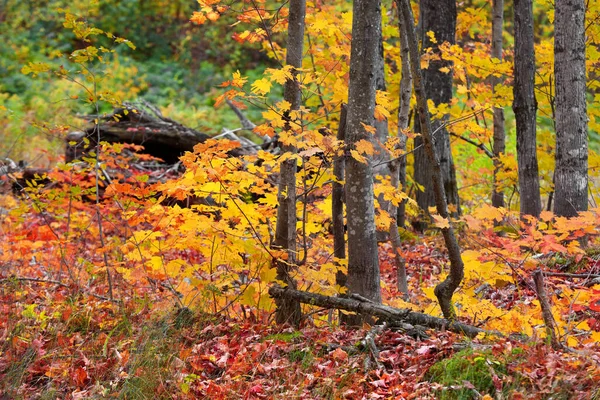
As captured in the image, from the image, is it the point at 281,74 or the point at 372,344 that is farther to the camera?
the point at 281,74

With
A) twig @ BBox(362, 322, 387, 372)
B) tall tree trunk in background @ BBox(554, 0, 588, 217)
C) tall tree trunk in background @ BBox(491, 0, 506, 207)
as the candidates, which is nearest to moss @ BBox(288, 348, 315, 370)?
twig @ BBox(362, 322, 387, 372)

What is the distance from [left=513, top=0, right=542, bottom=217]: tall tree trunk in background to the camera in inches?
273

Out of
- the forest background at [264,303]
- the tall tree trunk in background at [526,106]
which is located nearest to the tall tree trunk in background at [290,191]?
the forest background at [264,303]

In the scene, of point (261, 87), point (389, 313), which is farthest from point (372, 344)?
point (261, 87)

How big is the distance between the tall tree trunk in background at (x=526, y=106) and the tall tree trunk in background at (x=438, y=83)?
142 centimetres

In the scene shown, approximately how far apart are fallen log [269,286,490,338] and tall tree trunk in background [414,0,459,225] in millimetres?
4459

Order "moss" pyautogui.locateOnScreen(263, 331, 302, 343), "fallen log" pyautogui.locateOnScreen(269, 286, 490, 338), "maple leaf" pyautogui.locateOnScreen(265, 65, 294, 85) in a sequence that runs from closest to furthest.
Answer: "fallen log" pyautogui.locateOnScreen(269, 286, 490, 338) < "moss" pyautogui.locateOnScreen(263, 331, 302, 343) < "maple leaf" pyautogui.locateOnScreen(265, 65, 294, 85)

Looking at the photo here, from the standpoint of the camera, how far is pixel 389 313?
4.17 m

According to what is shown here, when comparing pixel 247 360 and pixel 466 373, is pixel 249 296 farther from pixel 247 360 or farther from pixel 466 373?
pixel 466 373

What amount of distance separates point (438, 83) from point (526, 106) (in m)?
1.90

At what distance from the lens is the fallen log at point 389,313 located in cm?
400

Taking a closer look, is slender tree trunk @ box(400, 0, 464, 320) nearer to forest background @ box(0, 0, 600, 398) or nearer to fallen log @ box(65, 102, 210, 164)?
forest background @ box(0, 0, 600, 398)

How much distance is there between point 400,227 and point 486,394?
17.9 ft

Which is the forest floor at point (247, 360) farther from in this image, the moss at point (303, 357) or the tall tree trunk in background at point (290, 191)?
the tall tree trunk in background at point (290, 191)
